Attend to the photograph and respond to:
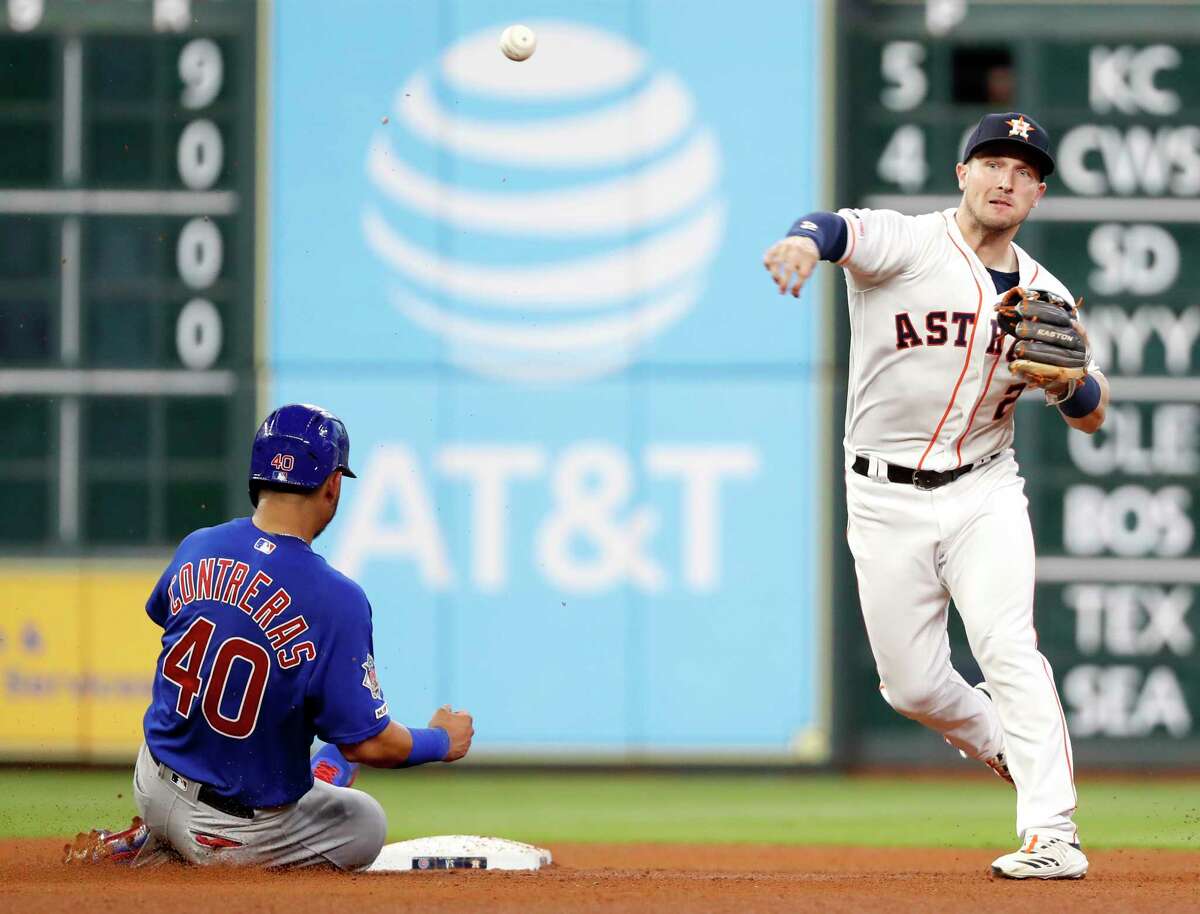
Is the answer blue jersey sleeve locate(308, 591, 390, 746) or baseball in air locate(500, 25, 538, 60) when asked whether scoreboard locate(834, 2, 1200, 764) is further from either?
blue jersey sleeve locate(308, 591, 390, 746)

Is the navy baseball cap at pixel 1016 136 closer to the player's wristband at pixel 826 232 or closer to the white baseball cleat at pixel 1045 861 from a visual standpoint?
the player's wristband at pixel 826 232

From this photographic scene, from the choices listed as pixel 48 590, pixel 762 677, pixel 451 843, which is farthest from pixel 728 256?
pixel 451 843

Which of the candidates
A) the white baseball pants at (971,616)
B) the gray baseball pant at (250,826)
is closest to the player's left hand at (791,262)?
the white baseball pants at (971,616)

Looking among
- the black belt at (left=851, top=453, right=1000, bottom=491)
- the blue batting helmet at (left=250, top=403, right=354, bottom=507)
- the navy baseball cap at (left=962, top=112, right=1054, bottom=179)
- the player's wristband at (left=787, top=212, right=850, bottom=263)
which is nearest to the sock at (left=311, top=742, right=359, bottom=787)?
the blue batting helmet at (left=250, top=403, right=354, bottom=507)

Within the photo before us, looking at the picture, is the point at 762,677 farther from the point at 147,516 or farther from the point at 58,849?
the point at 58,849

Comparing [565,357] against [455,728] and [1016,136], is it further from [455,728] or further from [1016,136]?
[455,728]
